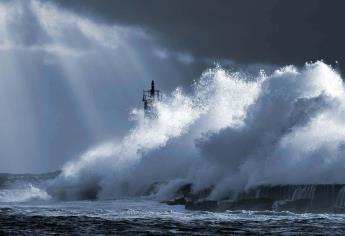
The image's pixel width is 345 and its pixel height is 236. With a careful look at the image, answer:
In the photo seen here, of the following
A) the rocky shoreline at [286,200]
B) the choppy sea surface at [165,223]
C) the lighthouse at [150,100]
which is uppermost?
the lighthouse at [150,100]

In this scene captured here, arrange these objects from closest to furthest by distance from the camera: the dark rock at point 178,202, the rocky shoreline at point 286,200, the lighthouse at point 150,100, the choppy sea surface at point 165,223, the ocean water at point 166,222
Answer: the choppy sea surface at point 165,223 < the ocean water at point 166,222 < the rocky shoreline at point 286,200 < the dark rock at point 178,202 < the lighthouse at point 150,100

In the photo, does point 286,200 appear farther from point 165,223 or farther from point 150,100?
point 150,100

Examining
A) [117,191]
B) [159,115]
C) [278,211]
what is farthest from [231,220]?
[159,115]

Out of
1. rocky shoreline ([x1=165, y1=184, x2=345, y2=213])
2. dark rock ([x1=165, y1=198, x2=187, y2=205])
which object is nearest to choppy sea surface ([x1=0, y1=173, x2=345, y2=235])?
rocky shoreline ([x1=165, y1=184, x2=345, y2=213])

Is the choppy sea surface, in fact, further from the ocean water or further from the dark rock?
the dark rock

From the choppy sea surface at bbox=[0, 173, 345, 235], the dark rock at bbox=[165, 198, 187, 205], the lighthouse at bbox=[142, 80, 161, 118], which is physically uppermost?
the lighthouse at bbox=[142, 80, 161, 118]

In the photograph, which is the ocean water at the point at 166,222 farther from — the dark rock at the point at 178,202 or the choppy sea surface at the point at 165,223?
the dark rock at the point at 178,202

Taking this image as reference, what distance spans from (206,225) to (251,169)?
11.5m

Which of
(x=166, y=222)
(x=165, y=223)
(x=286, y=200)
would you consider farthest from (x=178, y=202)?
(x=165, y=223)

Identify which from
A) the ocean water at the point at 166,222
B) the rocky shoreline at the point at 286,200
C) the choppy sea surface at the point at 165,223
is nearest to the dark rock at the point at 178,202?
the rocky shoreline at the point at 286,200

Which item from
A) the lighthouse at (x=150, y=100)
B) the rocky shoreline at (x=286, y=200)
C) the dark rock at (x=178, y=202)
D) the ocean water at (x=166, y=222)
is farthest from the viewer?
the lighthouse at (x=150, y=100)

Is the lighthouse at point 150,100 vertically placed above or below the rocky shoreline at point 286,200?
above

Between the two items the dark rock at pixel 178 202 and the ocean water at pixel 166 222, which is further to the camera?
the dark rock at pixel 178 202

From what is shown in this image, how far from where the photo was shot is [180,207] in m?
31.1
